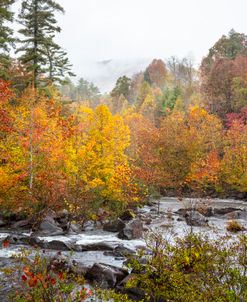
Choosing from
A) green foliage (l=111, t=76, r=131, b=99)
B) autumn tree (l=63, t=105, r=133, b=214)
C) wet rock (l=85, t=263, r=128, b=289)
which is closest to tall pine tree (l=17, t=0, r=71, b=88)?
autumn tree (l=63, t=105, r=133, b=214)

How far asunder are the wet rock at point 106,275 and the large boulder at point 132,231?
7333 millimetres

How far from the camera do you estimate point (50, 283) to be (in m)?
6.41

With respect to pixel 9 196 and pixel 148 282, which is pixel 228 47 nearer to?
pixel 9 196

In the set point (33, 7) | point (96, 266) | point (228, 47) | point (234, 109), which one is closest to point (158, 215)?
point (96, 266)

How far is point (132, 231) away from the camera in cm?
1936

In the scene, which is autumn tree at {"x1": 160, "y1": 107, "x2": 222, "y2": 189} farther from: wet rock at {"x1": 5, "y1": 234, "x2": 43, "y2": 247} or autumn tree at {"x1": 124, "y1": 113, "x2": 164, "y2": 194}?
wet rock at {"x1": 5, "y1": 234, "x2": 43, "y2": 247}

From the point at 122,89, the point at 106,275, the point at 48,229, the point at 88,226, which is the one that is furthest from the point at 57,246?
the point at 122,89

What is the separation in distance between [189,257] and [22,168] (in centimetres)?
1684

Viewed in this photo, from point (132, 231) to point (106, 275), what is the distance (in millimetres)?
8166

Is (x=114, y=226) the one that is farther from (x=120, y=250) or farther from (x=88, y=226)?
(x=120, y=250)

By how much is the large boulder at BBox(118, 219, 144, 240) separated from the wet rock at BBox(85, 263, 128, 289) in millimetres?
7333

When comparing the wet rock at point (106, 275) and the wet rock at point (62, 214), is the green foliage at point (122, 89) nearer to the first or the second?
the wet rock at point (62, 214)

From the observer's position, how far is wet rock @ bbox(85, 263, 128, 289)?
1107cm

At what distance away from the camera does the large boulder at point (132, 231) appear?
19.1 metres
